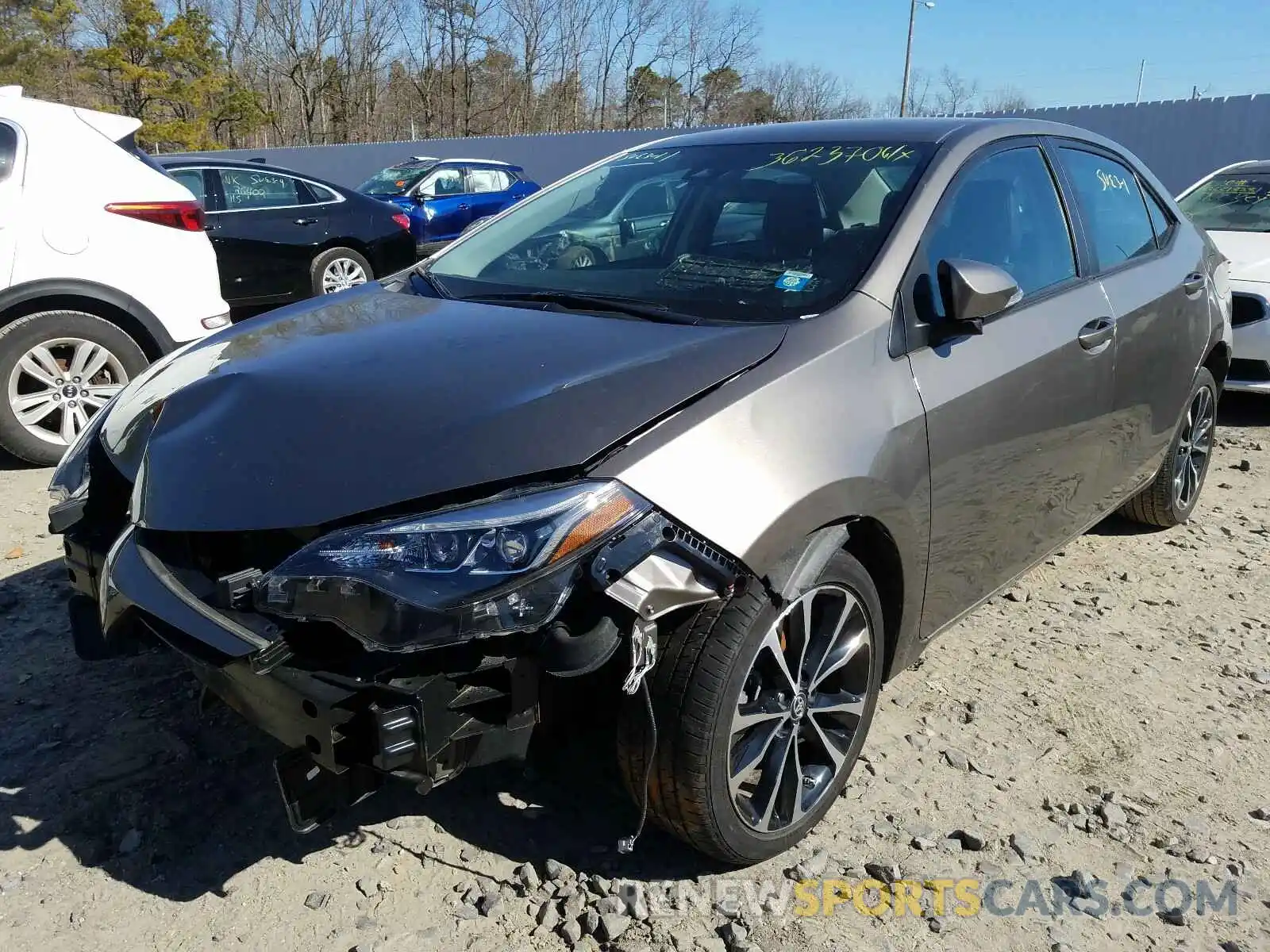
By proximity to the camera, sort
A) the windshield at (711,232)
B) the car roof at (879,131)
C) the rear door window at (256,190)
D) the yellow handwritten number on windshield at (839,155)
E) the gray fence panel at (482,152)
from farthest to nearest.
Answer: the gray fence panel at (482,152) → the rear door window at (256,190) → the car roof at (879,131) → the yellow handwritten number on windshield at (839,155) → the windshield at (711,232)

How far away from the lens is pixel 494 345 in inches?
99.6

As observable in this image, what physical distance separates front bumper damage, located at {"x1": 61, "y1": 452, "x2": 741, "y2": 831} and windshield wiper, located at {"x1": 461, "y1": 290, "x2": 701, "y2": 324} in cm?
79

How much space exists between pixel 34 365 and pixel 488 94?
4338 centimetres

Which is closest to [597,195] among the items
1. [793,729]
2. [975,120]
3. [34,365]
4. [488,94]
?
[975,120]

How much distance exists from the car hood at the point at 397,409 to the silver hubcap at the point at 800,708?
612 mm

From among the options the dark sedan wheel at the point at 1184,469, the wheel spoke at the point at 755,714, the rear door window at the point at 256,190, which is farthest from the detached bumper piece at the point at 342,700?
the rear door window at the point at 256,190

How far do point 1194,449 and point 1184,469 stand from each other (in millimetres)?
Answer: 126

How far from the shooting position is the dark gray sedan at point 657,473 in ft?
6.43

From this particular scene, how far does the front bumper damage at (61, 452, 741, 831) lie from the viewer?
6.28ft

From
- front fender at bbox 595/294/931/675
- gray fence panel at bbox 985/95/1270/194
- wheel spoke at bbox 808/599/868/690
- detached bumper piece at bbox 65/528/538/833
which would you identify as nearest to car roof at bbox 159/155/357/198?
detached bumper piece at bbox 65/528/538/833

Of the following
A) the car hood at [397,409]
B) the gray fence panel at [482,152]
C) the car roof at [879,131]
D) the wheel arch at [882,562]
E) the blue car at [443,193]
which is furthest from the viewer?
the gray fence panel at [482,152]

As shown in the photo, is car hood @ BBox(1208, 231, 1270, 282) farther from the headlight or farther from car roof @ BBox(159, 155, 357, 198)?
car roof @ BBox(159, 155, 357, 198)

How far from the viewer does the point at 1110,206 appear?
386 cm

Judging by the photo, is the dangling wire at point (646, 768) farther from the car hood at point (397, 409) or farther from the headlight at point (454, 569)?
the car hood at point (397, 409)
